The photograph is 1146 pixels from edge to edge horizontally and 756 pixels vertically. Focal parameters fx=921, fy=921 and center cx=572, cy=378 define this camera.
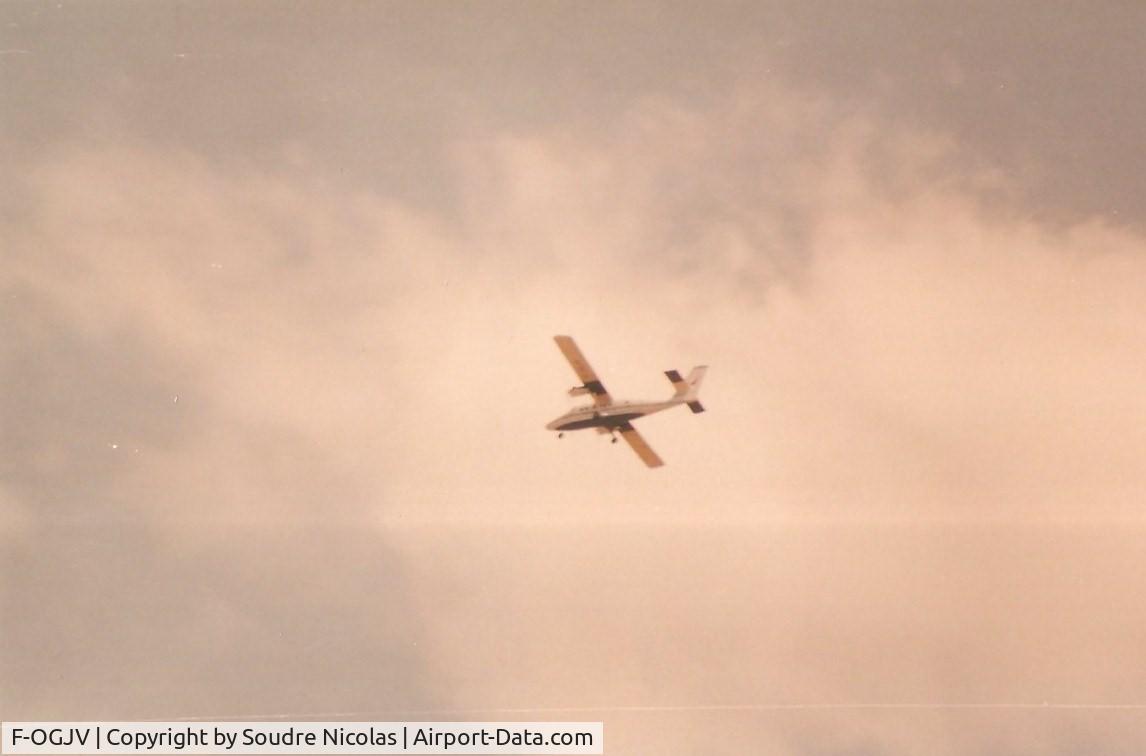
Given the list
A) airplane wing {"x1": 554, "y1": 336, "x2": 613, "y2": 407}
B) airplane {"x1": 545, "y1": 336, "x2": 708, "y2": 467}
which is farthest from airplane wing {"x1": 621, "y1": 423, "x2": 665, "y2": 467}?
airplane wing {"x1": 554, "y1": 336, "x2": 613, "y2": 407}

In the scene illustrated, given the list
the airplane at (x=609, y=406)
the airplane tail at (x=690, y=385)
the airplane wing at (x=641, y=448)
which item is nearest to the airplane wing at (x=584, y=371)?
the airplane at (x=609, y=406)

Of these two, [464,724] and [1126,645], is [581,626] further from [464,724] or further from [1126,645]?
[1126,645]

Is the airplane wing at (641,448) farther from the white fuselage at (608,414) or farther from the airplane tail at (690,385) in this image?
the airplane tail at (690,385)

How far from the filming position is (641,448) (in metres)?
4.98

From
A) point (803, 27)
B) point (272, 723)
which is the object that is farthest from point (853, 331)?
point (272, 723)

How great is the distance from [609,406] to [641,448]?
298mm

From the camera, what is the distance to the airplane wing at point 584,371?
4836mm

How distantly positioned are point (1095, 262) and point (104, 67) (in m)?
5.47

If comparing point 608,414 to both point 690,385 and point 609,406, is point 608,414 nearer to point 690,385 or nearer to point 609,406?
point 609,406

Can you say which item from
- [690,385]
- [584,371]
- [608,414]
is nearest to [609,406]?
[608,414]

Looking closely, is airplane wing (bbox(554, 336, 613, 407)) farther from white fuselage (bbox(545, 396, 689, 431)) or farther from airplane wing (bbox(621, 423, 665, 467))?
airplane wing (bbox(621, 423, 665, 467))

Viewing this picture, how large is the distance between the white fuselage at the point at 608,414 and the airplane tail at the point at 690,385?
0.02 meters

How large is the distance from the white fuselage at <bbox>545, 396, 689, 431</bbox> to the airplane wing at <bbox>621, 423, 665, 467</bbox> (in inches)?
2.2

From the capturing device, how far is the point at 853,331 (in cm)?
499
